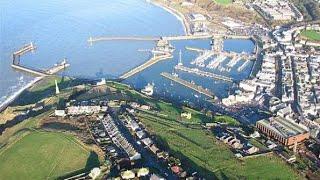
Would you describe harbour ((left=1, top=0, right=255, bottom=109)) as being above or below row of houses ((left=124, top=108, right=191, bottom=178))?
above

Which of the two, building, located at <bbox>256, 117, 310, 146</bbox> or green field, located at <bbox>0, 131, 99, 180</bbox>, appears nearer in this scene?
green field, located at <bbox>0, 131, 99, 180</bbox>

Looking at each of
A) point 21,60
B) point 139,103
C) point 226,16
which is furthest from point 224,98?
point 226,16

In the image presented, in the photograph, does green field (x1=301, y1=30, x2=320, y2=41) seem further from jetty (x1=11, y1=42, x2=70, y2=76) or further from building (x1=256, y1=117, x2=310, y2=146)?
jetty (x1=11, y1=42, x2=70, y2=76)

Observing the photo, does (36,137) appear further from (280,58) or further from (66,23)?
(66,23)

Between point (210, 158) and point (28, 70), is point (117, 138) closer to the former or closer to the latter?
point (210, 158)

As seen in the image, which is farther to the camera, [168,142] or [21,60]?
[21,60]

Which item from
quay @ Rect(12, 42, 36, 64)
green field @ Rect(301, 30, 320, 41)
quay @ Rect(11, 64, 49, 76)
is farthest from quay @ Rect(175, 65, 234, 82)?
quay @ Rect(12, 42, 36, 64)

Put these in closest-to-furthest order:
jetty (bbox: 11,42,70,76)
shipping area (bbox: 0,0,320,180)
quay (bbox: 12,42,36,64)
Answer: shipping area (bbox: 0,0,320,180) < jetty (bbox: 11,42,70,76) < quay (bbox: 12,42,36,64)

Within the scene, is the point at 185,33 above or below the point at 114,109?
above
